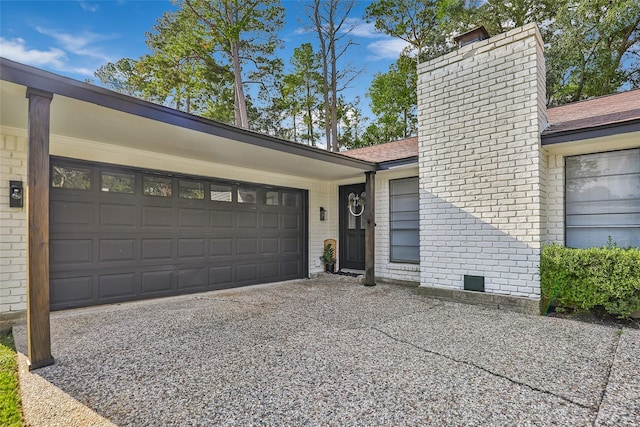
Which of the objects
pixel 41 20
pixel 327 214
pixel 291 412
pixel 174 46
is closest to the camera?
pixel 291 412

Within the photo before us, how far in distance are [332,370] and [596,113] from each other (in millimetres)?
5875

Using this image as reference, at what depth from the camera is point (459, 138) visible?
5215mm

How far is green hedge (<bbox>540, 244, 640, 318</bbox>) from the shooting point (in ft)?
12.5

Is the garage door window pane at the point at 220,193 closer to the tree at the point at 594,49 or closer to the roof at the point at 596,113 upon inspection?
the roof at the point at 596,113

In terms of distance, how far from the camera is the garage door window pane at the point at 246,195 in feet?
21.0

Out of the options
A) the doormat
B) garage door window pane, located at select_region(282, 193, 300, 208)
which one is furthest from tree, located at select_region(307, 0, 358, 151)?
the doormat

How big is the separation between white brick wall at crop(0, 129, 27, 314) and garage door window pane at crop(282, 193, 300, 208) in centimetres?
428

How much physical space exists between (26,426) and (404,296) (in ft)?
15.5

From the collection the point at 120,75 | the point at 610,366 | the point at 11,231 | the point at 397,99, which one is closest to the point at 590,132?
the point at 610,366

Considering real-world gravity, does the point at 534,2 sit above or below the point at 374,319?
above

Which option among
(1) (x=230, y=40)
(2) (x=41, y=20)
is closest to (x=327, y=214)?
(2) (x=41, y=20)

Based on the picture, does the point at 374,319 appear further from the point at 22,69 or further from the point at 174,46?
the point at 174,46

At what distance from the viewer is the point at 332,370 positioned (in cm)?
261

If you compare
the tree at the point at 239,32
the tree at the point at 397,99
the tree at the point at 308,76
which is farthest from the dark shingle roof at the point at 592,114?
the tree at the point at 308,76
